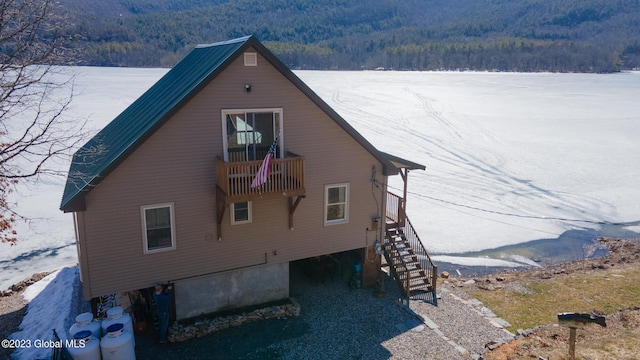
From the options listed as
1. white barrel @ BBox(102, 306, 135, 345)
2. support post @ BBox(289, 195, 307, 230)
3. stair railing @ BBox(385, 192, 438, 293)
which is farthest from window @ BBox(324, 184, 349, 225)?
white barrel @ BBox(102, 306, 135, 345)

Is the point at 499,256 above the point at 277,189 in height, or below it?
below

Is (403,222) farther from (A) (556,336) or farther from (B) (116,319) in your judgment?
(B) (116,319)

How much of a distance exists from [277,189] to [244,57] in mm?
4188

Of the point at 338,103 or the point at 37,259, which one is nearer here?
the point at 37,259

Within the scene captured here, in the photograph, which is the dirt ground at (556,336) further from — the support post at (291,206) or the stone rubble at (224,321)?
the support post at (291,206)

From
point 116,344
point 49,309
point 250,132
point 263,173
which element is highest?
point 250,132

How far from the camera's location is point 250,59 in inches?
560

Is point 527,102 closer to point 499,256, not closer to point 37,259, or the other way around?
point 499,256

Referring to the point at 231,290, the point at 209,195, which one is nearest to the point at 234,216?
the point at 209,195

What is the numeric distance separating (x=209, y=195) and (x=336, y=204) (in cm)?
469

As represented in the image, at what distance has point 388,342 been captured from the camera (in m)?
14.7

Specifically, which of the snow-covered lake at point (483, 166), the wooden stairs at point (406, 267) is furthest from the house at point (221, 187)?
the snow-covered lake at point (483, 166)

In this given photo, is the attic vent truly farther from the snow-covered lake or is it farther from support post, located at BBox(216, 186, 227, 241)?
the snow-covered lake

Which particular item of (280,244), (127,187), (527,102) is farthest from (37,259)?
(527,102)
